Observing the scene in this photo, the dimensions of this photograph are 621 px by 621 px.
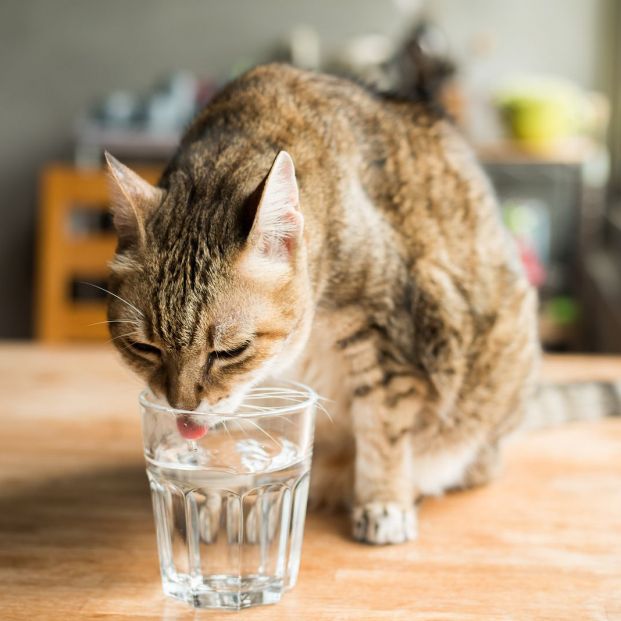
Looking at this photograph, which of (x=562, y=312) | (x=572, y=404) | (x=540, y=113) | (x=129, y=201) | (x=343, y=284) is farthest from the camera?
(x=562, y=312)

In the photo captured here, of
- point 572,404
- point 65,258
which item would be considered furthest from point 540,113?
point 572,404

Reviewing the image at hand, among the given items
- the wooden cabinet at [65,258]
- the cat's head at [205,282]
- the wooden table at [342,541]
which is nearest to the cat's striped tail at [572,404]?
the wooden table at [342,541]

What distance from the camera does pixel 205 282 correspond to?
782mm

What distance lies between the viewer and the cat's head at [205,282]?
78 cm

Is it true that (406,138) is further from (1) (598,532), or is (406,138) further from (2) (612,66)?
(2) (612,66)

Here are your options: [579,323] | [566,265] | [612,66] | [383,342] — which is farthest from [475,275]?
[612,66]

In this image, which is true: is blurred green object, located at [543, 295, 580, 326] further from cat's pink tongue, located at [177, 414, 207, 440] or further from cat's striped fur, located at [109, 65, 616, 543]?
cat's pink tongue, located at [177, 414, 207, 440]

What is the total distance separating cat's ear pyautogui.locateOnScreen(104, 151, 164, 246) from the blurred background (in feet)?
7.68

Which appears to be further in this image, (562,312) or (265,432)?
(562,312)

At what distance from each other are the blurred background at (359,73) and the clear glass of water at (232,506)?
2.39 metres

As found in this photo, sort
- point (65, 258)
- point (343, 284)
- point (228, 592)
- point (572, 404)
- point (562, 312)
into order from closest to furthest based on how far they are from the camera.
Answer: point (228, 592), point (343, 284), point (572, 404), point (65, 258), point (562, 312)

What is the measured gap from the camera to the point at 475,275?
1110 mm

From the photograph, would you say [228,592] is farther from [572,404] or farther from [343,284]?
[572,404]

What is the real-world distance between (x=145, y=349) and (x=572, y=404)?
71 centimetres
